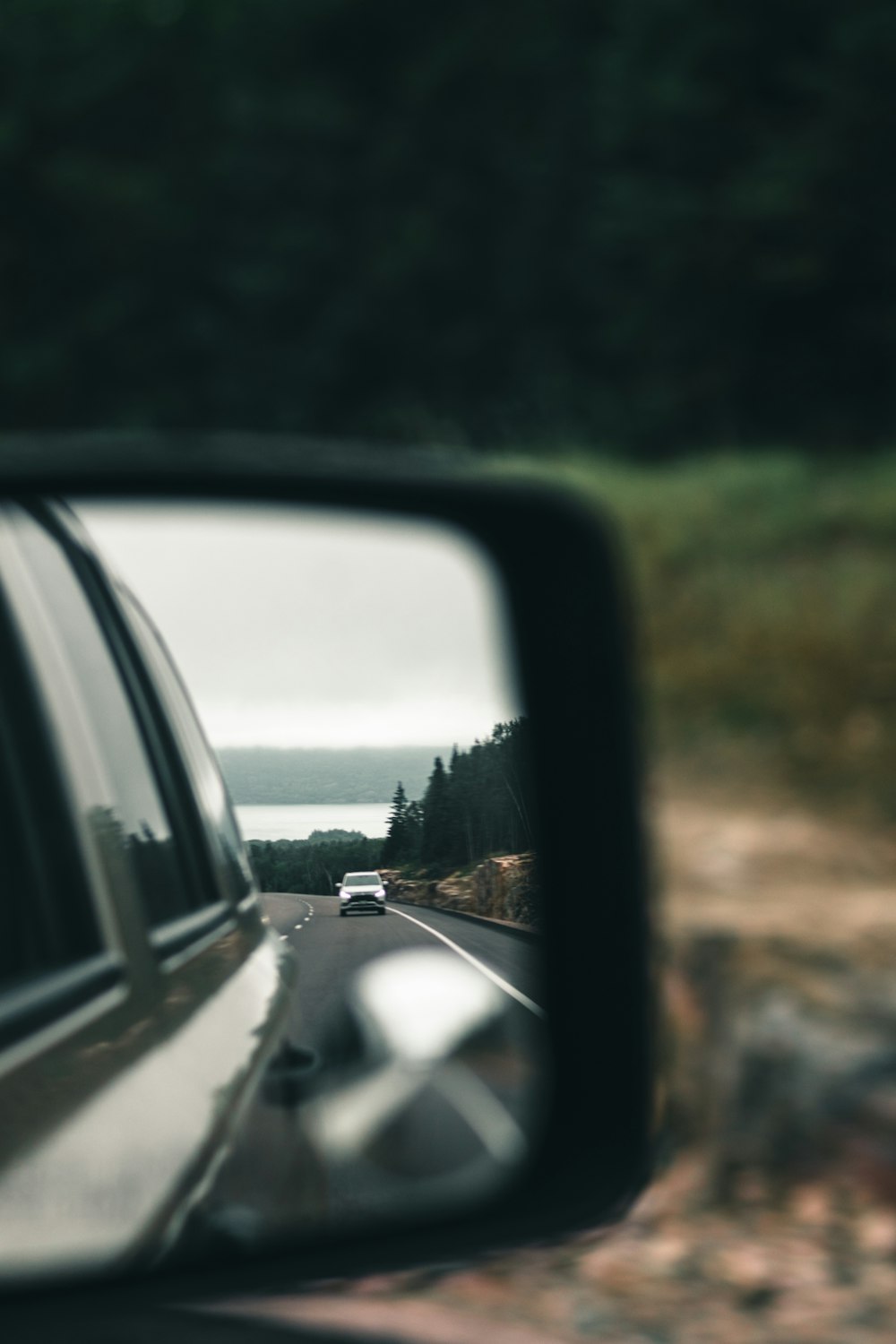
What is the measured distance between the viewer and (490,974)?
61.4 inches

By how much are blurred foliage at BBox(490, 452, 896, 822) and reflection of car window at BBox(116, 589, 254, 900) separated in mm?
4438

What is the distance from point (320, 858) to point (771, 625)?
9.81m

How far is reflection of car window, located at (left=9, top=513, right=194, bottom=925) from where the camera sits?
1.58 meters

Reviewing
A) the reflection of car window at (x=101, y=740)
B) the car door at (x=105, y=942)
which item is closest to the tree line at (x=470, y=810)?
the car door at (x=105, y=942)

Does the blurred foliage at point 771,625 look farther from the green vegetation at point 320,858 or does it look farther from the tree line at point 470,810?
the green vegetation at point 320,858

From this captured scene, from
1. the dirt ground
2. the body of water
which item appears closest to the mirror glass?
the body of water

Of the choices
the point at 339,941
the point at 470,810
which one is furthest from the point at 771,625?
the point at 339,941

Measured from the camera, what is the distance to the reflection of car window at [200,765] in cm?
163

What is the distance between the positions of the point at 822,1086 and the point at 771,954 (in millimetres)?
948

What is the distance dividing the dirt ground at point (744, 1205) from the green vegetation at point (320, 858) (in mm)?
1497

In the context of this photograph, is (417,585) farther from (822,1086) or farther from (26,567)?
(822,1086)

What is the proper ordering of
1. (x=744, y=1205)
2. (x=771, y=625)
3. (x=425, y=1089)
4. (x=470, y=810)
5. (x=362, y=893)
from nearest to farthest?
(x=425, y=1089), (x=362, y=893), (x=470, y=810), (x=744, y=1205), (x=771, y=625)

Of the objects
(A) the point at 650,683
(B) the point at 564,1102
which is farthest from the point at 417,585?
(A) the point at 650,683

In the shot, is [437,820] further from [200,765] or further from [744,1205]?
[744,1205]
